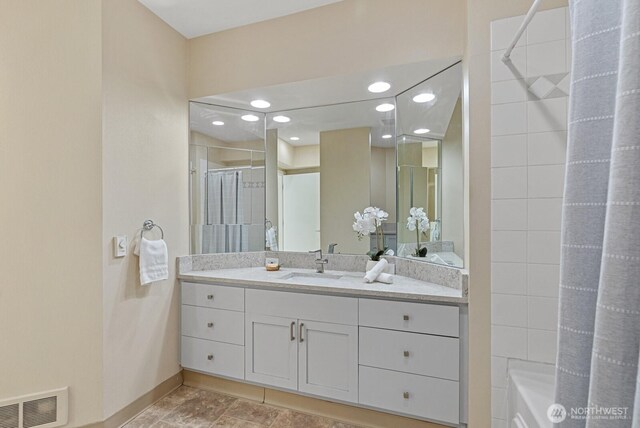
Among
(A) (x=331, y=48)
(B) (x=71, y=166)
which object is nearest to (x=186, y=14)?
(A) (x=331, y=48)

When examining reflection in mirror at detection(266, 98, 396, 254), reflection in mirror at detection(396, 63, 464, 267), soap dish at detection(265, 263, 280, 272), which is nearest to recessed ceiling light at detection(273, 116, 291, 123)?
reflection in mirror at detection(266, 98, 396, 254)

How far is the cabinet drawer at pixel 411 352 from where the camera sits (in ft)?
5.29

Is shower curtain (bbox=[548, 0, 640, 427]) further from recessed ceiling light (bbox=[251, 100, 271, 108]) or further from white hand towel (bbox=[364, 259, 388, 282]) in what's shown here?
recessed ceiling light (bbox=[251, 100, 271, 108])

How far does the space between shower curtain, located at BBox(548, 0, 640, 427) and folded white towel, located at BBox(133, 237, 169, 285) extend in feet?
6.87

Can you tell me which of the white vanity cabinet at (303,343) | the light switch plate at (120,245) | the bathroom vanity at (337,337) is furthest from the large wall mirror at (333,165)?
the white vanity cabinet at (303,343)

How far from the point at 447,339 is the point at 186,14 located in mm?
2682

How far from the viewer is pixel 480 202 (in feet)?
4.78

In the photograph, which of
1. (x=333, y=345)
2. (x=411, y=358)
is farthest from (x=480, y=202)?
(x=333, y=345)

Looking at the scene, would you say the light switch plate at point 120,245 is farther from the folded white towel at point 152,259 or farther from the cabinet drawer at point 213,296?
the cabinet drawer at point 213,296

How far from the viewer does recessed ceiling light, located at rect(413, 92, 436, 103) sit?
2.06 metres

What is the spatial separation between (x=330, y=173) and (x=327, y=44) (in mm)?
998

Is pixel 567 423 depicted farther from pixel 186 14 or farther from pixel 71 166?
pixel 186 14

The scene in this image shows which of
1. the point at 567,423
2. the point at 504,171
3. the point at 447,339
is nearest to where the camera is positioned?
the point at 567,423

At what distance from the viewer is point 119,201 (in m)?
1.85
